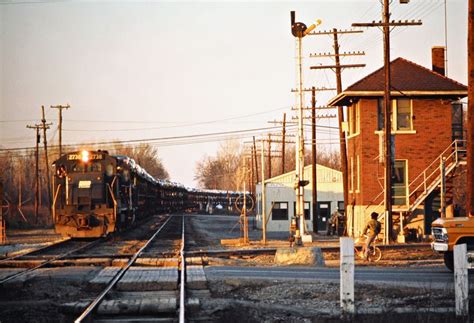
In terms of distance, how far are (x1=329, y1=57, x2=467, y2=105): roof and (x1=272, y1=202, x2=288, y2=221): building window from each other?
12.8m

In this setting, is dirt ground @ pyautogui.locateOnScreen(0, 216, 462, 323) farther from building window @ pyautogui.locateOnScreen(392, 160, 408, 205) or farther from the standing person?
the standing person

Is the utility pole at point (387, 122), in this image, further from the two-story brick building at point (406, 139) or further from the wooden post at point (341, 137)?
the wooden post at point (341, 137)

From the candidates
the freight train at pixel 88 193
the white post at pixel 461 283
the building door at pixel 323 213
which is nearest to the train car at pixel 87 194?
the freight train at pixel 88 193

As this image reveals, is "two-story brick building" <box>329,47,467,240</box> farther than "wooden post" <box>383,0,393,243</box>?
Yes

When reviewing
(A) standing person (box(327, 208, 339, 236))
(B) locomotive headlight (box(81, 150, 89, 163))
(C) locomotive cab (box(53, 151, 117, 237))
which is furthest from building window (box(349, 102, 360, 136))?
(B) locomotive headlight (box(81, 150, 89, 163))

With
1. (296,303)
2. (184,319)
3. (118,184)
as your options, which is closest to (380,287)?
(296,303)

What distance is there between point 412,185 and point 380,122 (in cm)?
379

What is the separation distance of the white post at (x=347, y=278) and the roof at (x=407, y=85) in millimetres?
26951

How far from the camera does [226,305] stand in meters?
13.0

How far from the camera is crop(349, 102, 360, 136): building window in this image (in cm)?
4041

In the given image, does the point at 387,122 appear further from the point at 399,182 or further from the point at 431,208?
the point at 431,208

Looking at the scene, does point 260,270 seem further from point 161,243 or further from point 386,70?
point 386,70

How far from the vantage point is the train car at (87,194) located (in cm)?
3450

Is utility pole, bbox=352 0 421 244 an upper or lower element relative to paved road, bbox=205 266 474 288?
upper
